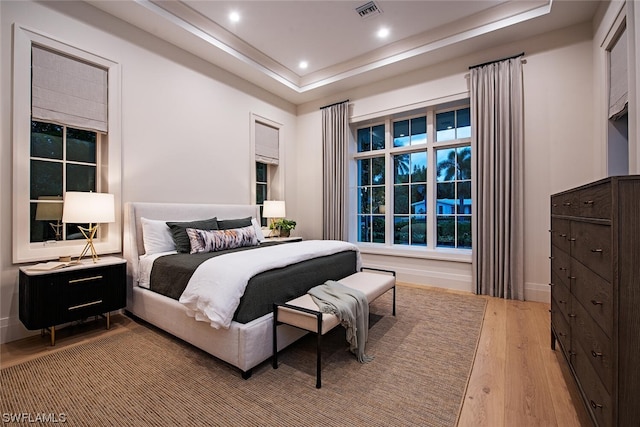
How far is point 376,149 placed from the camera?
5.01m

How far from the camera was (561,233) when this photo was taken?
190 centimetres

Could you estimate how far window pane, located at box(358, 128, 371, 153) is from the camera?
16.8 feet

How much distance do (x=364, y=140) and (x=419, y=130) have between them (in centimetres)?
98

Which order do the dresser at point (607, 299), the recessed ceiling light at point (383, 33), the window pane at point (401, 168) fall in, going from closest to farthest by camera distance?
the dresser at point (607, 299)
the recessed ceiling light at point (383, 33)
the window pane at point (401, 168)

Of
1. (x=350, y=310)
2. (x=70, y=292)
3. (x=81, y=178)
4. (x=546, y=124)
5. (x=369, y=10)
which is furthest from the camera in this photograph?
(x=546, y=124)

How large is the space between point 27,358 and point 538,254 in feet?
16.4

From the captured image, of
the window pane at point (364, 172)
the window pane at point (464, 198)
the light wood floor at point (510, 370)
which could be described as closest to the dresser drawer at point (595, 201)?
the light wood floor at point (510, 370)

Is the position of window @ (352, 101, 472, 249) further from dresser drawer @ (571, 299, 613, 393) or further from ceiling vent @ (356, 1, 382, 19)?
dresser drawer @ (571, 299, 613, 393)

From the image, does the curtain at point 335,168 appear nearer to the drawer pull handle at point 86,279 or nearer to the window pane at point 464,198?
the window pane at point 464,198

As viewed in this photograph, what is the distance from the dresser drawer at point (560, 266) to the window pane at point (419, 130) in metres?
2.75

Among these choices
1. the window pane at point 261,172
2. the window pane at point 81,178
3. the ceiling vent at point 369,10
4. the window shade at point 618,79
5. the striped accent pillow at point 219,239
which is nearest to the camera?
the window shade at point 618,79

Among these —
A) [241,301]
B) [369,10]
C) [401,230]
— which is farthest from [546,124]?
[241,301]

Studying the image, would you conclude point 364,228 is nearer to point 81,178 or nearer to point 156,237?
point 156,237

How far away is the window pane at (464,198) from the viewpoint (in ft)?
13.6
